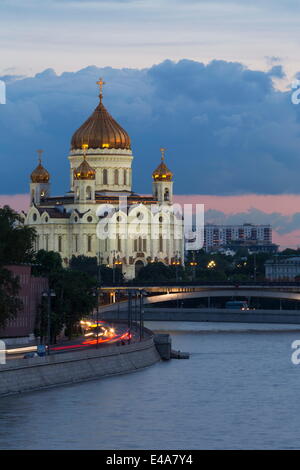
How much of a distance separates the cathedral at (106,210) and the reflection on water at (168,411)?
8454 centimetres

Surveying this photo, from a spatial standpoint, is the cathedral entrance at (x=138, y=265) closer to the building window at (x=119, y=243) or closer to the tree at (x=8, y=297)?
the building window at (x=119, y=243)

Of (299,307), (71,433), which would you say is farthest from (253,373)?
(299,307)

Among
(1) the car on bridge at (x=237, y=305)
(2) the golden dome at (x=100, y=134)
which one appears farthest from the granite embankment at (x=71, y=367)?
(2) the golden dome at (x=100, y=134)

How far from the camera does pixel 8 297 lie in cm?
6375

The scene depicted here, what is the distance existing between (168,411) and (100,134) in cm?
10858

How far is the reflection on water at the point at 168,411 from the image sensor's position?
47.4 m

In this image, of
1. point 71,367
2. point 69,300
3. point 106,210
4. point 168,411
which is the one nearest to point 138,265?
point 106,210

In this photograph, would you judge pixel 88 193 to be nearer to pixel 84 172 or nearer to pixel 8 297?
pixel 84 172

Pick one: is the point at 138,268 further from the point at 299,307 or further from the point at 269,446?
the point at 269,446

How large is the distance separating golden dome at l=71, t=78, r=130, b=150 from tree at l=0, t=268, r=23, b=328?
92.6 metres

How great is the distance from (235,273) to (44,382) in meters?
122

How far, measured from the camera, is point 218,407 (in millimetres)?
55344

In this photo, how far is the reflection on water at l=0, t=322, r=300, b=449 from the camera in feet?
156

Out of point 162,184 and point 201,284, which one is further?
point 162,184
